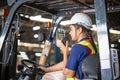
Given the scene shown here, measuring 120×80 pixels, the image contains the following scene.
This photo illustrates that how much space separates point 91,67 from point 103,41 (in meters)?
0.34

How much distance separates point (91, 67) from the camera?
9.96 feet

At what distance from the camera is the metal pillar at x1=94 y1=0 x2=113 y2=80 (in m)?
2.84

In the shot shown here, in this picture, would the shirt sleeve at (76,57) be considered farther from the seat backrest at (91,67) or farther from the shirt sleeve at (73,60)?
the seat backrest at (91,67)

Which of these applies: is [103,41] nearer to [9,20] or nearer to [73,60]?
[73,60]

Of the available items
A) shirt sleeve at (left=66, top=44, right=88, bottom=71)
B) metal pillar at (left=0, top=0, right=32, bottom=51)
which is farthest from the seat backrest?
metal pillar at (left=0, top=0, right=32, bottom=51)

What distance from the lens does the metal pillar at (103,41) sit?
112 inches

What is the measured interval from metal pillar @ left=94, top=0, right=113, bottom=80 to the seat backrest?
0.64ft

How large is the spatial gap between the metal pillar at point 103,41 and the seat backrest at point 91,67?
0.64ft

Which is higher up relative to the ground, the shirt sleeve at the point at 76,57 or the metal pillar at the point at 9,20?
the metal pillar at the point at 9,20

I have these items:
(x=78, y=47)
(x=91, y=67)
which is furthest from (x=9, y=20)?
(x=91, y=67)

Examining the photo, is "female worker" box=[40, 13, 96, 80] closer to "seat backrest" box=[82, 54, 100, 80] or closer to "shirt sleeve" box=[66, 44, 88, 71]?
"shirt sleeve" box=[66, 44, 88, 71]

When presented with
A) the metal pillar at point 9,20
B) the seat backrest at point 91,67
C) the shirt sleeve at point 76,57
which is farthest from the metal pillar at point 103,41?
the metal pillar at point 9,20

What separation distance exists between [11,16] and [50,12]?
117cm

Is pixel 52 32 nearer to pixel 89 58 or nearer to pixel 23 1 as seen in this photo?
pixel 23 1
